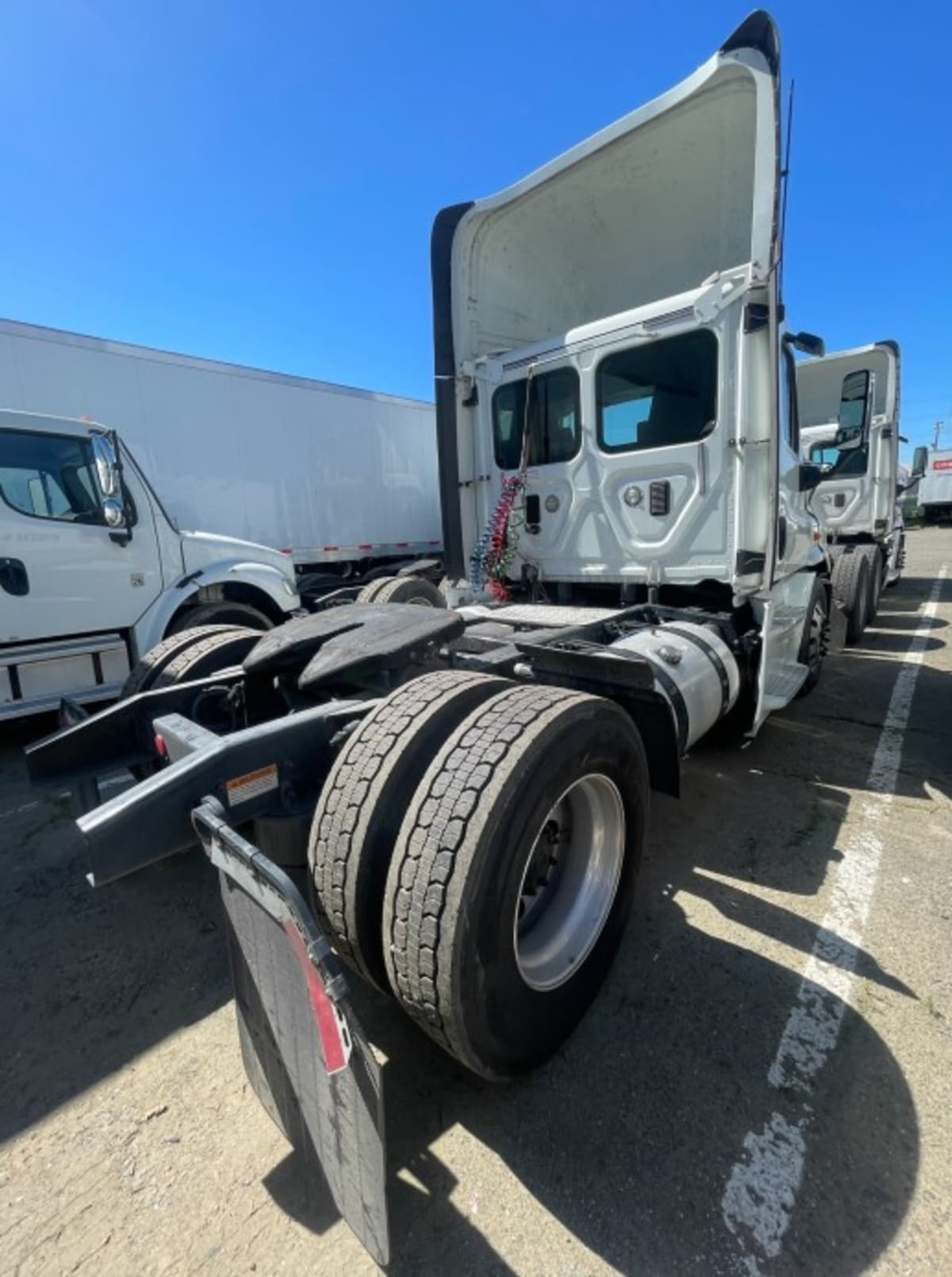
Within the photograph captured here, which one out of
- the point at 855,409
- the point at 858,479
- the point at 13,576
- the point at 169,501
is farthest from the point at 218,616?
the point at 858,479

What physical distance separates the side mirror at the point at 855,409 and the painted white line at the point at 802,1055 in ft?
8.39

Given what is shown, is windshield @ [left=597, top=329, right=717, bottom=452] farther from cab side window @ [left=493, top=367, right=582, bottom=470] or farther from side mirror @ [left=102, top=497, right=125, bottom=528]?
side mirror @ [left=102, top=497, right=125, bottom=528]

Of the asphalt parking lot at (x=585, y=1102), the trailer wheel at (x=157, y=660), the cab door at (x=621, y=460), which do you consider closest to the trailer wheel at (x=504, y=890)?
the asphalt parking lot at (x=585, y=1102)

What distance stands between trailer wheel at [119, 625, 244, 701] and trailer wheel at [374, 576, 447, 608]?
1.42m

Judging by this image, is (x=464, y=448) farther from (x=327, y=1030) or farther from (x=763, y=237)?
(x=327, y=1030)

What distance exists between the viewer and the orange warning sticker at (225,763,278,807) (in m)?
1.86

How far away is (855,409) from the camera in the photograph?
426cm

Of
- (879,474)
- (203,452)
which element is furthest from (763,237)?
(879,474)

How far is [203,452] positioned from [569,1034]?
766cm

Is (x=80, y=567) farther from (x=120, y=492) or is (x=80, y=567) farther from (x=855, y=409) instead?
(x=855, y=409)

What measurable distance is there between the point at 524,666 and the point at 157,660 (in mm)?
1922

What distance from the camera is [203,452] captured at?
7566 millimetres

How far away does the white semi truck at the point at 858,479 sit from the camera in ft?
27.6

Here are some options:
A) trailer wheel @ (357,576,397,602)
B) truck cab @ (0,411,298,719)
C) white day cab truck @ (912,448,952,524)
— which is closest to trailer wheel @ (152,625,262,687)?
trailer wheel @ (357,576,397,602)
